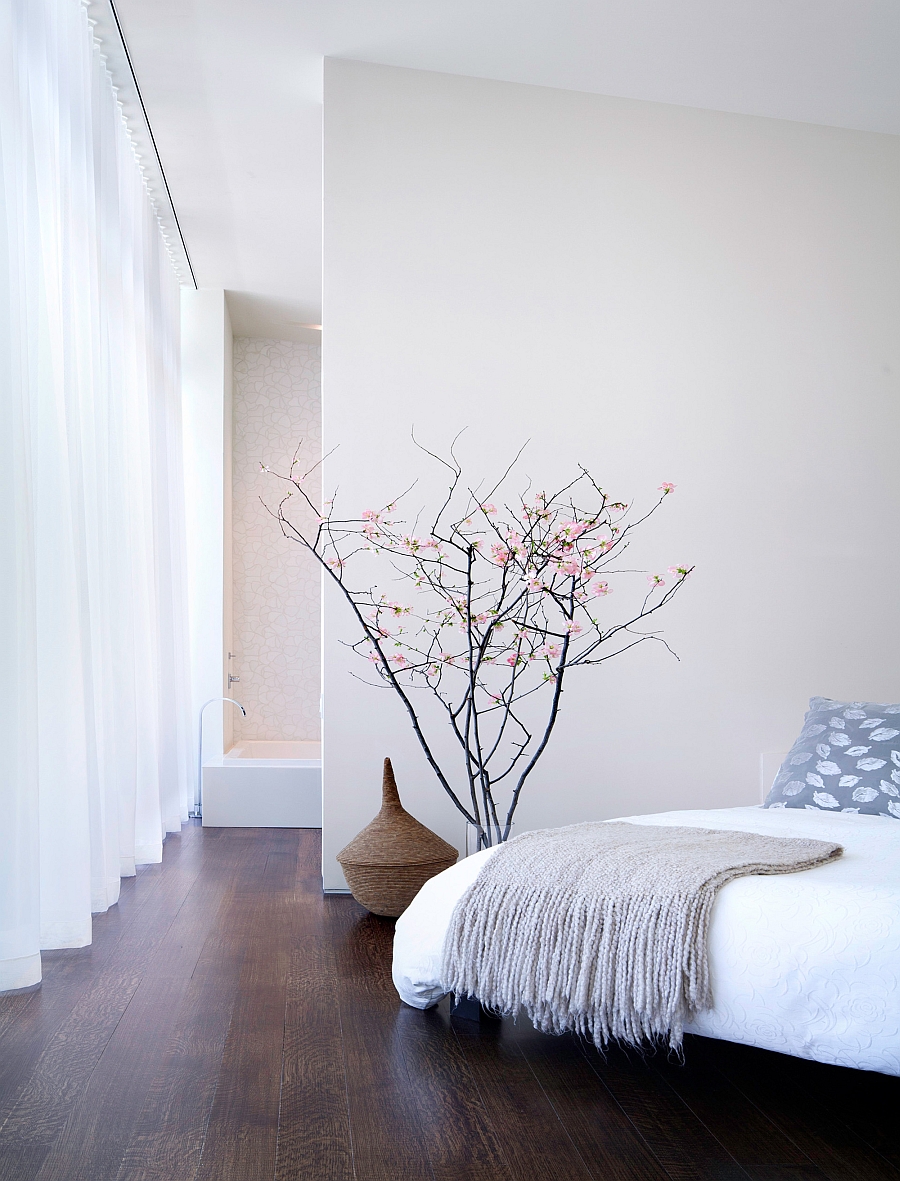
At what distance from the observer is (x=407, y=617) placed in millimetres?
3246

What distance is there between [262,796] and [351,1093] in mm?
2798

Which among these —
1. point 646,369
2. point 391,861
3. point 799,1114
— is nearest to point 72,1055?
point 391,861

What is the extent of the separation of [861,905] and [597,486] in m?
2.00

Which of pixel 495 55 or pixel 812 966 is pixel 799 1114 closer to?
pixel 812 966

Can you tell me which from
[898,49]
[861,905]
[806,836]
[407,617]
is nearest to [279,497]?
[407,617]

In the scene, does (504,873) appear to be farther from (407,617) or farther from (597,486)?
(597,486)

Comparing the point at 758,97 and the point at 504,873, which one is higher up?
the point at 758,97

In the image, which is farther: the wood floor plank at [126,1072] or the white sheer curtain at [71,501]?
the white sheer curtain at [71,501]

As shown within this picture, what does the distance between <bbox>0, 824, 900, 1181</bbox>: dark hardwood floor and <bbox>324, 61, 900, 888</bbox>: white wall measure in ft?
3.41

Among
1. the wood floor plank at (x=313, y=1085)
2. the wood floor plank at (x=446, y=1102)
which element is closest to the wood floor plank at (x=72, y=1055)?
the wood floor plank at (x=313, y=1085)

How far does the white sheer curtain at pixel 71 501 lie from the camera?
2.19 metres

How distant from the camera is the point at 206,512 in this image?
5.25 metres

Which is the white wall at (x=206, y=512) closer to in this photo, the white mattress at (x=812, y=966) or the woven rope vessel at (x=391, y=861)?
the woven rope vessel at (x=391, y=861)

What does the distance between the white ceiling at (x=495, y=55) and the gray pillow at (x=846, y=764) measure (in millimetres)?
2301
